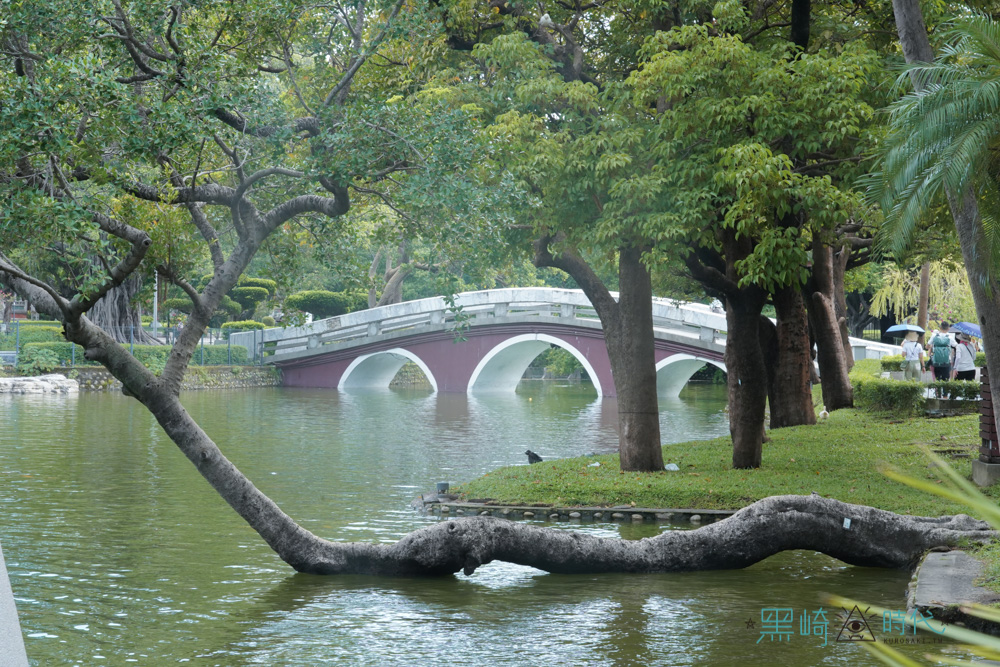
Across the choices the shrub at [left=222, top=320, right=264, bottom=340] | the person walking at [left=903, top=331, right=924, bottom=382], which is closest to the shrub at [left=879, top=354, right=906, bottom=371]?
the person walking at [left=903, top=331, right=924, bottom=382]

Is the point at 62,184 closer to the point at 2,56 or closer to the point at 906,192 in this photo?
the point at 2,56

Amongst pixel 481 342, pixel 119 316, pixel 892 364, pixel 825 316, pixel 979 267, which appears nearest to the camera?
pixel 979 267

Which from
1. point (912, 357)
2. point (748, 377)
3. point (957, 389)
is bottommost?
point (957, 389)

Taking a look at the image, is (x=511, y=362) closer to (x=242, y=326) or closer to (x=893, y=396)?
(x=242, y=326)

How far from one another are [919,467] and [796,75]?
5260 millimetres

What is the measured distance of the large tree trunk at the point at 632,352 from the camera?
12.8 meters

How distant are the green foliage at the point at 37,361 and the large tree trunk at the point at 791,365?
22705 millimetres

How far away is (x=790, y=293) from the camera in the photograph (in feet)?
48.8

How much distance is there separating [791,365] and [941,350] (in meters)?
5.53

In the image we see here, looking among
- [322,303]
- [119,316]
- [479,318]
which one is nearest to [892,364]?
[479,318]

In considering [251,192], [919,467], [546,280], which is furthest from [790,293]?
[546,280]

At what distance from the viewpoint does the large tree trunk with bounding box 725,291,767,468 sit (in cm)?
1270

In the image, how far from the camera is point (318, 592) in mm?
8102

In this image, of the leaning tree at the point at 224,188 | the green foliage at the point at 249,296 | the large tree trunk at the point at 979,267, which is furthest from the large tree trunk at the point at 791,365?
the green foliage at the point at 249,296
